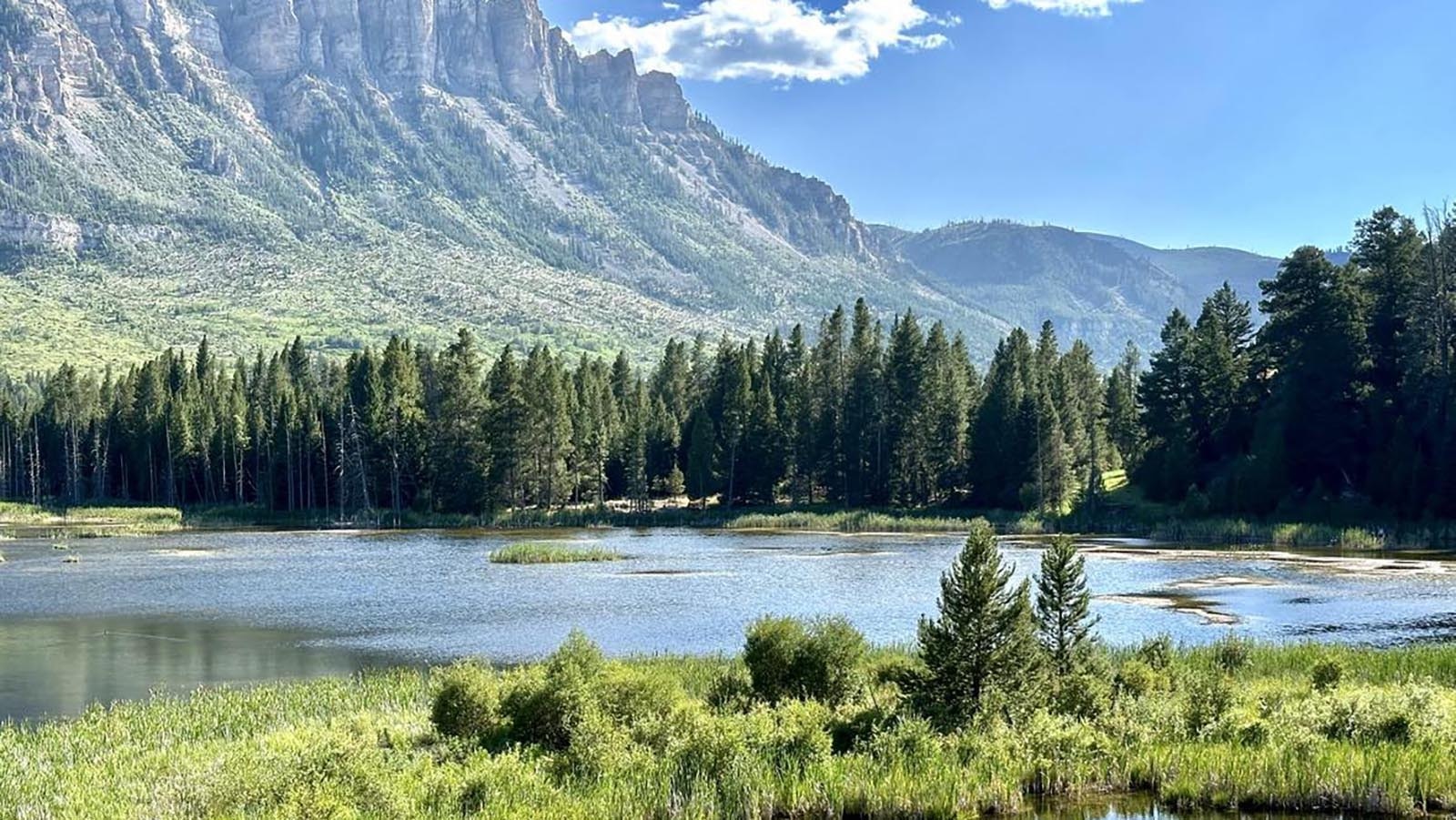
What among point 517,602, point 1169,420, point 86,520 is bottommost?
point 517,602

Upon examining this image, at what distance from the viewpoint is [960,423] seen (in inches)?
4963

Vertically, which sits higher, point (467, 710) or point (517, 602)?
point (467, 710)

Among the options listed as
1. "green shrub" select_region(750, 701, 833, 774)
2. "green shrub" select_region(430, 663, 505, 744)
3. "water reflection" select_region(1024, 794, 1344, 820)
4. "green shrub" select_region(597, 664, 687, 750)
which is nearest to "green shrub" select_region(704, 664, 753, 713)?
"green shrub" select_region(750, 701, 833, 774)

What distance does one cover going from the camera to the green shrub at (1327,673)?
1287 inches

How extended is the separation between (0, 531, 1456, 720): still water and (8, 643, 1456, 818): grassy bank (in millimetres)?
11169

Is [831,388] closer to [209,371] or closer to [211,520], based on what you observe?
[211,520]

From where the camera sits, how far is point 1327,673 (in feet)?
109

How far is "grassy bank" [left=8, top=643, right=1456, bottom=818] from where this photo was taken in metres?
22.9

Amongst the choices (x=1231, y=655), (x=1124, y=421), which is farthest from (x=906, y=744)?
(x=1124, y=421)

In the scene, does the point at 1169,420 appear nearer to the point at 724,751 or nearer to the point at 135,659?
the point at 135,659

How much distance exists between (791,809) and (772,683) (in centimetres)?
894

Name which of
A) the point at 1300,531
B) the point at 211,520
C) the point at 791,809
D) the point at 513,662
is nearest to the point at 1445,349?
the point at 1300,531

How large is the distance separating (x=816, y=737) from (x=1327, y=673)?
16024 millimetres

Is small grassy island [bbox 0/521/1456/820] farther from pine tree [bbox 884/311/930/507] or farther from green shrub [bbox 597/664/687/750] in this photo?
pine tree [bbox 884/311/930/507]
